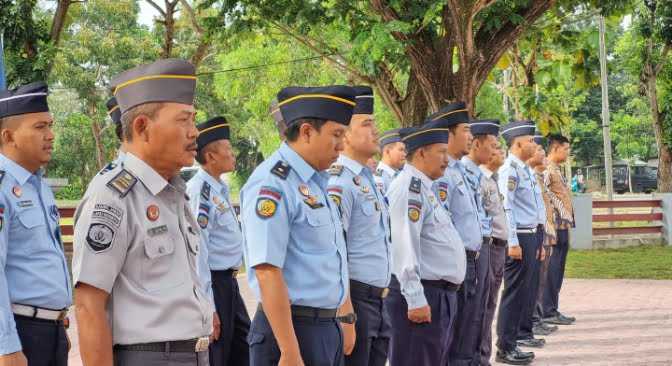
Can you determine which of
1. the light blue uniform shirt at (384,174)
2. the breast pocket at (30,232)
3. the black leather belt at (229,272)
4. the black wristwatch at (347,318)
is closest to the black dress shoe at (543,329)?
the light blue uniform shirt at (384,174)

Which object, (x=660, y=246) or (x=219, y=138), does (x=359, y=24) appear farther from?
(x=660, y=246)

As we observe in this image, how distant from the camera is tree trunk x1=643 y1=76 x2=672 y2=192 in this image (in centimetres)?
2282

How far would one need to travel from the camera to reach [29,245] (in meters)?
4.03

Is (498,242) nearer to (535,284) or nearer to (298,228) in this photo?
(535,284)

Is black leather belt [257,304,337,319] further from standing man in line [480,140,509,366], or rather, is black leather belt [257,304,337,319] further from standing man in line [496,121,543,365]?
standing man in line [496,121,543,365]

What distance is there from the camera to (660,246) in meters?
19.9

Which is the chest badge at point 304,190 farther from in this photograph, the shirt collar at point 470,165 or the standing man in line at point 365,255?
the shirt collar at point 470,165

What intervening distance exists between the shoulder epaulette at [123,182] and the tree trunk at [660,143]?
71.2ft

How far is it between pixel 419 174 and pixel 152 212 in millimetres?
3042

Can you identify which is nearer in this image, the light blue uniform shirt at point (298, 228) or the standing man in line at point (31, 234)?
the light blue uniform shirt at point (298, 228)

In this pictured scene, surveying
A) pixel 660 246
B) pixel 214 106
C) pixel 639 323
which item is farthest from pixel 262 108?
pixel 639 323

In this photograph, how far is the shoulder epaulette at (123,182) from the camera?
2670mm

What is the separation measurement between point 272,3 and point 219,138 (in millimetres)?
5574

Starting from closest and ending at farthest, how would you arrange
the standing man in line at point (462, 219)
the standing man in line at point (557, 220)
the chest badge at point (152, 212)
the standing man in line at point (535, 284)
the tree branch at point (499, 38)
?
1. the chest badge at point (152, 212)
2. the standing man in line at point (462, 219)
3. the standing man in line at point (535, 284)
4. the standing man in line at point (557, 220)
5. the tree branch at point (499, 38)
